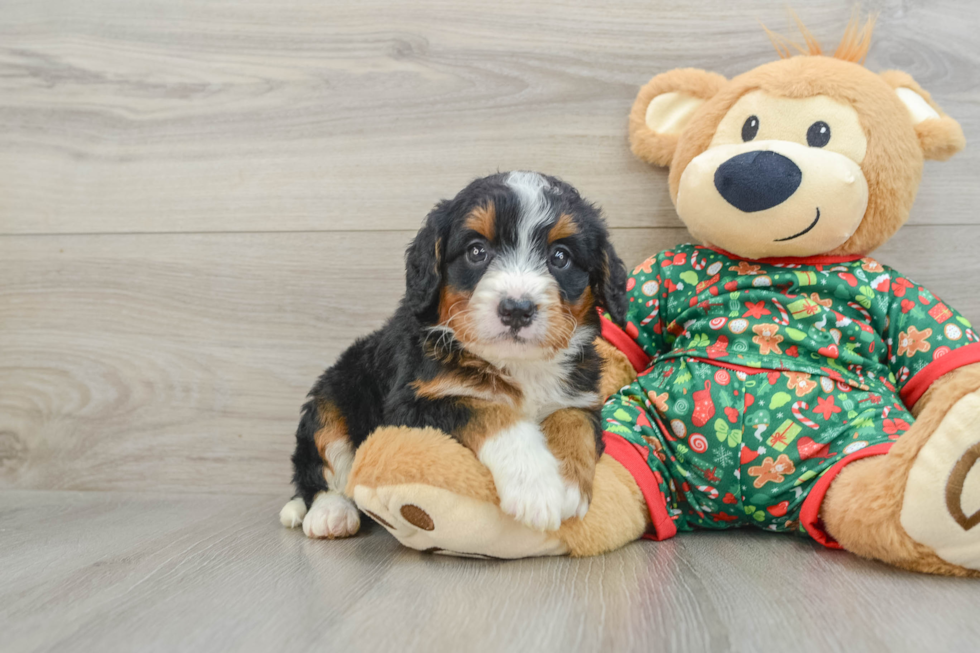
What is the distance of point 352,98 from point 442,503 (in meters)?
1.53

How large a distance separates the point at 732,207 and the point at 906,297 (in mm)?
516

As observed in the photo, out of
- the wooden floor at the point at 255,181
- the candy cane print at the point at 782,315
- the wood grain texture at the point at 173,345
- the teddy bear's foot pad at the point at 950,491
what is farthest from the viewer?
the wood grain texture at the point at 173,345

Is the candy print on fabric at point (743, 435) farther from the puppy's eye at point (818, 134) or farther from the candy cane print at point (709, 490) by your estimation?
the puppy's eye at point (818, 134)

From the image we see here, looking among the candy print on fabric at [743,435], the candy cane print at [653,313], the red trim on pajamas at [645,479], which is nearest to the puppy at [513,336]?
the red trim on pajamas at [645,479]

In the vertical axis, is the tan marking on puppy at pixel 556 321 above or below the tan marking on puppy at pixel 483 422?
above

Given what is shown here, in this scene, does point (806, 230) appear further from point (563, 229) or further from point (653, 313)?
point (563, 229)

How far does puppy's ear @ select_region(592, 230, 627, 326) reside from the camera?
1658 mm

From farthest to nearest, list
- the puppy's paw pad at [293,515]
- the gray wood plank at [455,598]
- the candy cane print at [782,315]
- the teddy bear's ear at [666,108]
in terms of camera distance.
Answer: the teddy bear's ear at [666,108] < the puppy's paw pad at [293,515] < the candy cane print at [782,315] < the gray wood plank at [455,598]

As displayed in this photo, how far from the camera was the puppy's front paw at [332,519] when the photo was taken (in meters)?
1.85

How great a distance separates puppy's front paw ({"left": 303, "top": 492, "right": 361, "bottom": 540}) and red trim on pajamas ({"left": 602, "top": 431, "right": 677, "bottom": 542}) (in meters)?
0.68

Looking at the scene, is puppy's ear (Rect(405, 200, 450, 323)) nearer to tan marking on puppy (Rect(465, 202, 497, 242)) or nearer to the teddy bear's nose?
tan marking on puppy (Rect(465, 202, 497, 242))

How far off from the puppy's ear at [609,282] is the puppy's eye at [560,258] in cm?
10

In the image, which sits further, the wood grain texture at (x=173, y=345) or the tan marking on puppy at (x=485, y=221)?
the wood grain texture at (x=173, y=345)

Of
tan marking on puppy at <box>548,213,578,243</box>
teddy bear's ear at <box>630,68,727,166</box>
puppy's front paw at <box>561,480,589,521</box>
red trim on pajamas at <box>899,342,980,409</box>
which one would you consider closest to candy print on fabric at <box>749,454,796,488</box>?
red trim on pajamas at <box>899,342,980,409</box>
